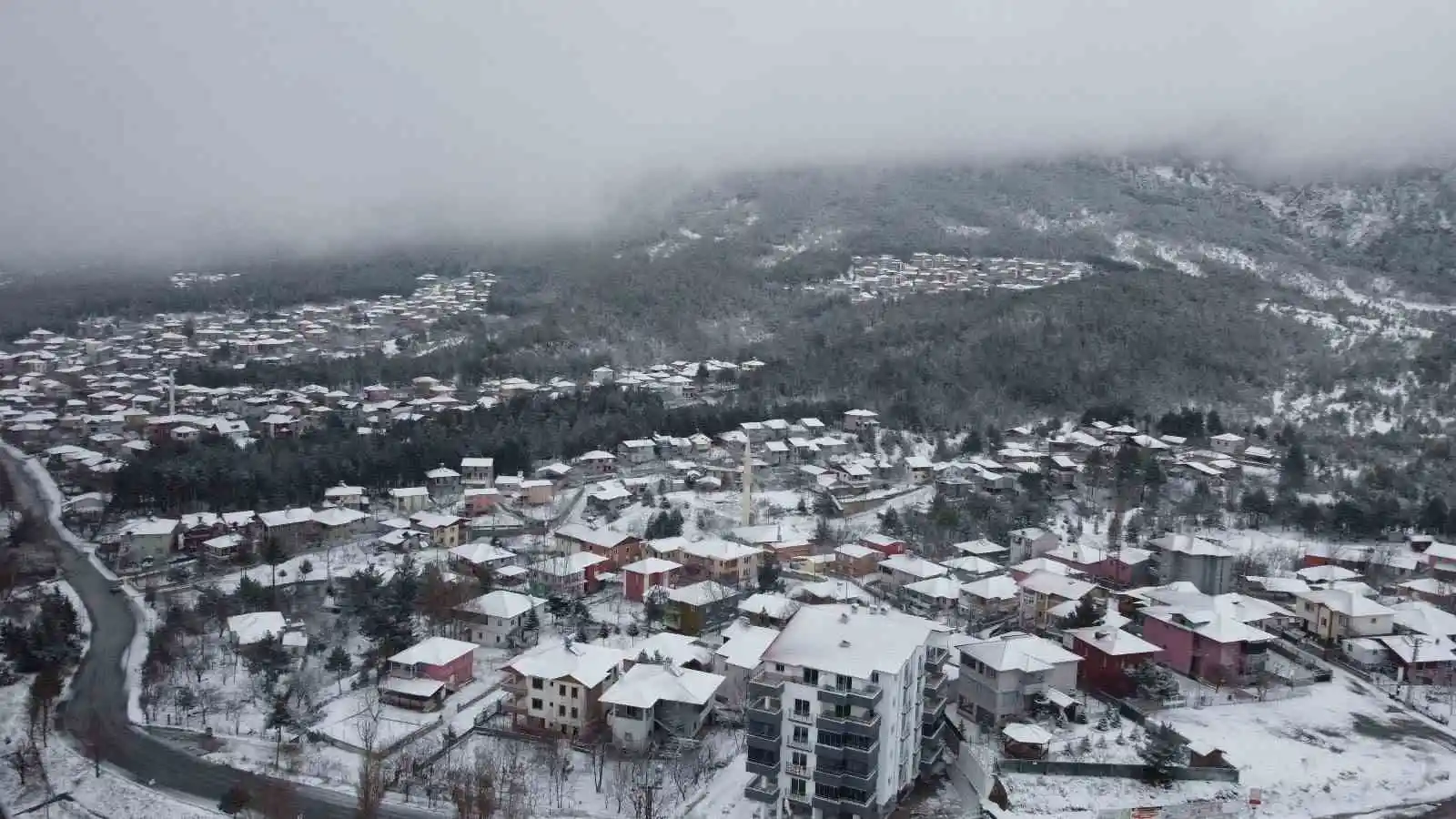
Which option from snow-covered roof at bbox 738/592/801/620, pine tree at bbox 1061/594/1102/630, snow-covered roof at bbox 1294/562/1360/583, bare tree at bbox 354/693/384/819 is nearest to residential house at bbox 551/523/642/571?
snow-covered roof at bbox 738/592/801/620

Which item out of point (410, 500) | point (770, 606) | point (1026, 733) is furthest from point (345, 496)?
point (1026, 733)

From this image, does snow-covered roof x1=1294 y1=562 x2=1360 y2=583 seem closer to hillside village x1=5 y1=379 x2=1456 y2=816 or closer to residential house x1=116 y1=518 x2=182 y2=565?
hillside village x1=5 y1=379 x2=1456 y2=816

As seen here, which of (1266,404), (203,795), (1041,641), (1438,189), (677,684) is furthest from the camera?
(1438,189)

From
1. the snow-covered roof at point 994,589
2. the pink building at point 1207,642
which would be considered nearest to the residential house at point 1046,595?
the snow-covered roof at point 994,589

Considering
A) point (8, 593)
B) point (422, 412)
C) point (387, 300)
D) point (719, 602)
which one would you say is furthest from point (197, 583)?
point (387, 300)

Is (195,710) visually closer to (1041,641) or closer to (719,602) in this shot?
(719,602)

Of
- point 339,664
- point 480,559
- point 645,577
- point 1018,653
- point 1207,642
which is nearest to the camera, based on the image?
point 1018,653

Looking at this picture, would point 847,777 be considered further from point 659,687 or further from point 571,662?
point 571,662
